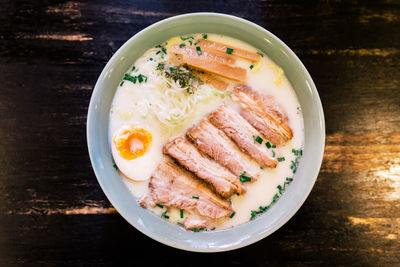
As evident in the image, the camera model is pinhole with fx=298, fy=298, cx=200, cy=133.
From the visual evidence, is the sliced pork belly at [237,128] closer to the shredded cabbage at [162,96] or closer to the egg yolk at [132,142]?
the shredded cabbage at [162,96]

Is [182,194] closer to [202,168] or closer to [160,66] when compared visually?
[202,168]

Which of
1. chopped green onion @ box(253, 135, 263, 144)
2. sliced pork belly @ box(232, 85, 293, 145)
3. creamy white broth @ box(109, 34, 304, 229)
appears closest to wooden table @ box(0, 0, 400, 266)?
creamy white broth @ box(109, 34, 304, 229)

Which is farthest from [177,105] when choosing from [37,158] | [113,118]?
[37,158]

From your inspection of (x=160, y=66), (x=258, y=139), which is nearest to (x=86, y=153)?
(x=160, y=66)

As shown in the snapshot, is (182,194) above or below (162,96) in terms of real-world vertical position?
below

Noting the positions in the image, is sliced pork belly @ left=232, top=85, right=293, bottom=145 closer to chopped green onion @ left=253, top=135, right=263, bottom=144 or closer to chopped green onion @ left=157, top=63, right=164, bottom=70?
chopped green onion @ left=253, top=135, right=263, bottom=144

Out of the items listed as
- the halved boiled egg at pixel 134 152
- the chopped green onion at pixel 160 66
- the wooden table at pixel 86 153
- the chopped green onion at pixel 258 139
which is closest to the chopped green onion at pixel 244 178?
the chopped green onion at pixel 258 139
